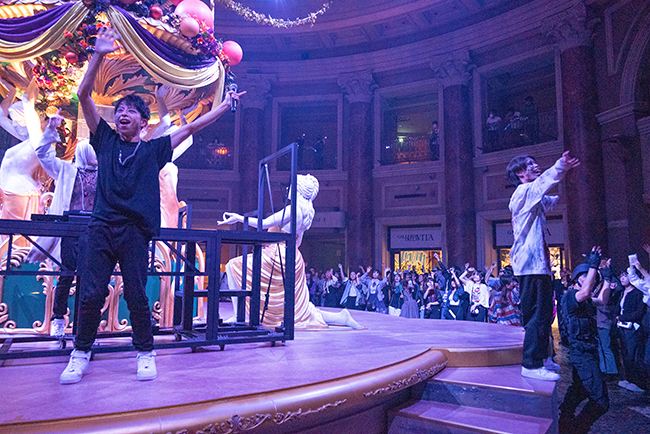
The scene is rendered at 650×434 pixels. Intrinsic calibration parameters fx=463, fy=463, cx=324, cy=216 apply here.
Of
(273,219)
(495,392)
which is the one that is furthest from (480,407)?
(273,219)

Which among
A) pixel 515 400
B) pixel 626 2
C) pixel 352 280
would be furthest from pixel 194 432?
pixel 626 2

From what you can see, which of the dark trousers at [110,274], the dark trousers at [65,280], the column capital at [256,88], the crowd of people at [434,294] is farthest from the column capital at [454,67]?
the dark trousers at [110,274]

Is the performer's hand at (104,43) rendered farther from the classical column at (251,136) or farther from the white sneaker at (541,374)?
the classical column at (251,136)

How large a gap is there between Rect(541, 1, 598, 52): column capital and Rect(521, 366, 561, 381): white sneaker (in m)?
10.3

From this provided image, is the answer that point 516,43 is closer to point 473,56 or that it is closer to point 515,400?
point 473,56

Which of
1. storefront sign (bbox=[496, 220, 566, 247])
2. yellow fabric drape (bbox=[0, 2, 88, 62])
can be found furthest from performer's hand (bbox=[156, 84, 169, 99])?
storefront sign (bbox=[496, 220, 566, 247])

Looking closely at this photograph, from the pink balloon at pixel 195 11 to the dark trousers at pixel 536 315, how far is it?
353 centimetres

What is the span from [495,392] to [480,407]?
154mm

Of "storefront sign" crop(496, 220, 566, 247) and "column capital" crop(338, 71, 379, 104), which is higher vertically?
"column capital" crop(338, 71, 379, 104)

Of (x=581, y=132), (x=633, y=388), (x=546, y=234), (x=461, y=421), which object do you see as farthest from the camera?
(x=546, y=234)

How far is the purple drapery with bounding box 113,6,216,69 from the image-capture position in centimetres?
386

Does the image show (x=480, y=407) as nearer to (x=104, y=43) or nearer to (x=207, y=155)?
(x=104, y=43)

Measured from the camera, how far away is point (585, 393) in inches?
152

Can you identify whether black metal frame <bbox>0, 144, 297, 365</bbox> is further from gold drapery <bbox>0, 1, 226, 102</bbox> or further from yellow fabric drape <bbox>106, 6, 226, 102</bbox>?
gold drapery <bbox>0, 1, 226, 102</bbox>
